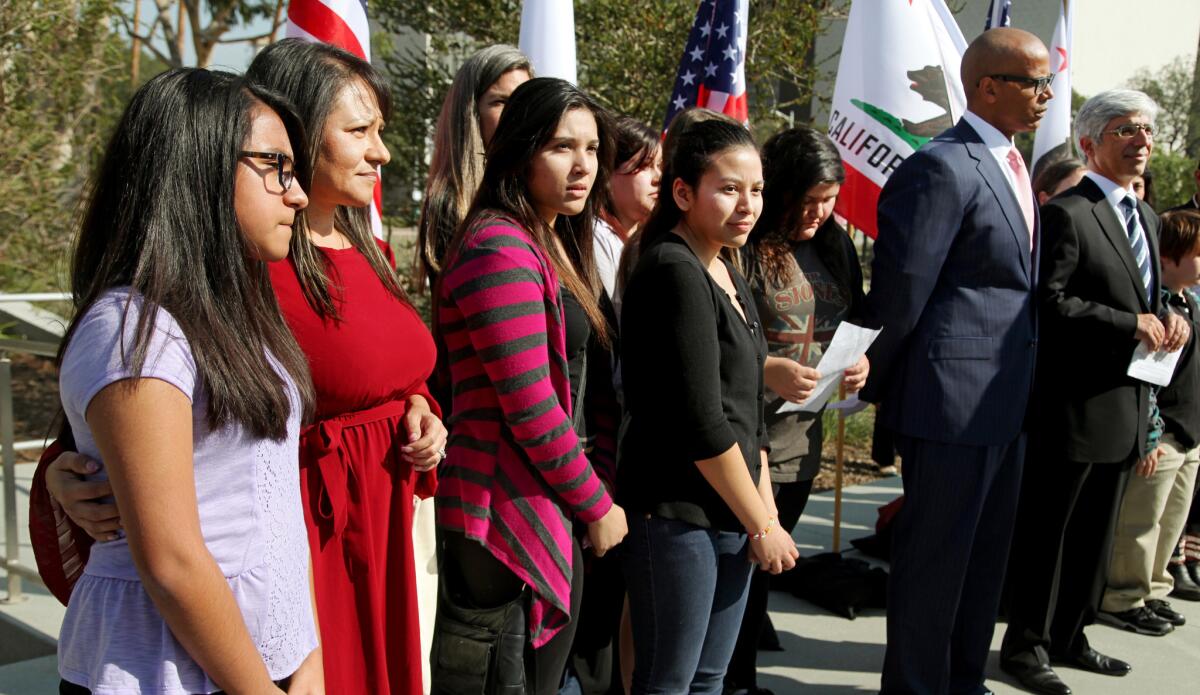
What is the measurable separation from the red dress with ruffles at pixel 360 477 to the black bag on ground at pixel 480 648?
0.12 m

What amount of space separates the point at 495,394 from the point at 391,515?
0.36 metres

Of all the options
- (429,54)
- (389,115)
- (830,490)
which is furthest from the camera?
(429,54)

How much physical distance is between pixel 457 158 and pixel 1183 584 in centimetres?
418

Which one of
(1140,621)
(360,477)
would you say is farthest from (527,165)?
(1140,621)

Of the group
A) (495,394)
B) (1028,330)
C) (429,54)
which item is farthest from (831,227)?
(429,54)

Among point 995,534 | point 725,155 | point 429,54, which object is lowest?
point 995,534

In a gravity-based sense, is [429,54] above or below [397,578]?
above

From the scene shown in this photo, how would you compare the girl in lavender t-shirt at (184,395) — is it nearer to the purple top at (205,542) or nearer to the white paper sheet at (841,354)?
the purple top at (205,542)

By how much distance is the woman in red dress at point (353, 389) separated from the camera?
7.22 ft

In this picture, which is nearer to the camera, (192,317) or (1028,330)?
(192,317)

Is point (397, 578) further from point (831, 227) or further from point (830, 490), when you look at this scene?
point (830, 490)

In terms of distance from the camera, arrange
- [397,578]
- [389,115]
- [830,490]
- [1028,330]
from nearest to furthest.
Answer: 1. [397,578]
2. [389,115]
3. [1028,330]
4. [830,490]

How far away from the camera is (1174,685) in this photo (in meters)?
4.06

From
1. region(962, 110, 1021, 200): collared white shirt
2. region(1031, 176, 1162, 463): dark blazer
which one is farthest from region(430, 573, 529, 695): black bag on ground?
region(1031, 176, 1162, 463): dark blazer
